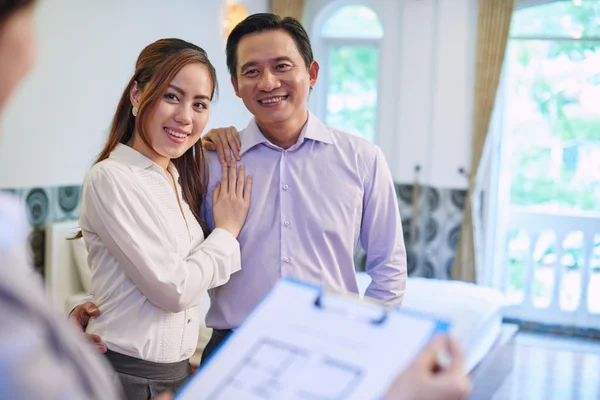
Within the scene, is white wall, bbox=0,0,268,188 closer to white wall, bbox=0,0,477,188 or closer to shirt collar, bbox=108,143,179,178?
white wall, bbox=0,0,477,188

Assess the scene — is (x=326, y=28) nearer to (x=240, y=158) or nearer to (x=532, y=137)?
(x=532, y=137)

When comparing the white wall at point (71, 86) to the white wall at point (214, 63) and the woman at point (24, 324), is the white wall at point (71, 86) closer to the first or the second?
the white wall at point (214, 63)

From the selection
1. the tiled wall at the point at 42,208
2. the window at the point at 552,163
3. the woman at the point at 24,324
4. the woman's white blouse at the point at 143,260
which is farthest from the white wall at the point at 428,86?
the woman at the point at 24,324

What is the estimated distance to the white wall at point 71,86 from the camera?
12.0ft

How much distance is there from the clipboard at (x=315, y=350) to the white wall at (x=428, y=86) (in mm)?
5231

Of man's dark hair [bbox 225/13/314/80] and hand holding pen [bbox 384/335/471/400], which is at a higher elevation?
man's dark hair [bbox 225/13/314/80]

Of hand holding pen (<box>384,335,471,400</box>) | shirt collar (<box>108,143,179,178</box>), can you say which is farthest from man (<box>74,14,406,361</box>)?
hand holding pen (<box>384,335,471,400</box>)

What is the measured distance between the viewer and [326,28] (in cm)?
658

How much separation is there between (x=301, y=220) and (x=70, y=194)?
8.26 feet

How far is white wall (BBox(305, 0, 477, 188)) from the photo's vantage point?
5980 mm

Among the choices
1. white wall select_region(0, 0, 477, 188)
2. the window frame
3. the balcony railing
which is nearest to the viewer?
white wall select_region(0, 0, 477, 188)

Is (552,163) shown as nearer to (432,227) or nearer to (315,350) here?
(432,227)

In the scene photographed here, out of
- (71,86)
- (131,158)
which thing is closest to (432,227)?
(71,86)

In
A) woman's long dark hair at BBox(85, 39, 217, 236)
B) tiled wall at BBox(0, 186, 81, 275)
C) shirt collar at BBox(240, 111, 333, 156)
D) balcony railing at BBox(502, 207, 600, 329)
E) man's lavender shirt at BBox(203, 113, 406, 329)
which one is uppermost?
woman's long dark hair at BBox(85, 39, 217, 236)
